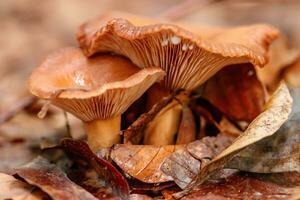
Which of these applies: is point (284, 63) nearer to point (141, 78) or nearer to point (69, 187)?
point (141, 78)

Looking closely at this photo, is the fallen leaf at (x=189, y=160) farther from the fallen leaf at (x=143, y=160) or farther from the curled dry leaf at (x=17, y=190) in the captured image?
the curled dry leaf at (x=17, y=190)

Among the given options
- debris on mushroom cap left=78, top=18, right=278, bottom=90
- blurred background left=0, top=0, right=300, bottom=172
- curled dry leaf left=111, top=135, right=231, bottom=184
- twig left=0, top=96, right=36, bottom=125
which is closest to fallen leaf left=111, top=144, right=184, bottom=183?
curled dry leaf left=111, top=135, right=231, bottom=184

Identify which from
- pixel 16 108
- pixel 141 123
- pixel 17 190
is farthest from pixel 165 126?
pixel 16 108

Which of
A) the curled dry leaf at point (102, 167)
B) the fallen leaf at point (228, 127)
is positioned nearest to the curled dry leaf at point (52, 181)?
the curled dry leaf at point (102, 167)

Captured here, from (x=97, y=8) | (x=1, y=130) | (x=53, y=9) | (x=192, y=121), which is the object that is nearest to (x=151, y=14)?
(x=97, y=8)

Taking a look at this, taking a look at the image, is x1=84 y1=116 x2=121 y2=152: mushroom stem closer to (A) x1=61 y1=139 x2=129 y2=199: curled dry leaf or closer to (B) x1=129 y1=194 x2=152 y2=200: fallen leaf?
(A) x1=61 y1=139 x2=129 y2=199: curled dry leaf

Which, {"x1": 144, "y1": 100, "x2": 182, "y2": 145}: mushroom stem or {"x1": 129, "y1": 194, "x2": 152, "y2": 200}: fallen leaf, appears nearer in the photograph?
{"x1": 129, "y1": 194, "x2": 152, "y2": 200}: fallen leaf
